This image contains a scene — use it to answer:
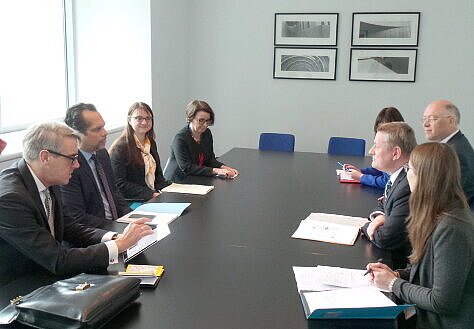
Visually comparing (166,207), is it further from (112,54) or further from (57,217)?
(112,54)

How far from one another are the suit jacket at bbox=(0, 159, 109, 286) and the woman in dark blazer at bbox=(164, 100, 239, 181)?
1993 mm

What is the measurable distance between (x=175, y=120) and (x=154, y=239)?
4.35m

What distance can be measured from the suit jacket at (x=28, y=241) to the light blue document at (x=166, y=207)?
0.87 meters

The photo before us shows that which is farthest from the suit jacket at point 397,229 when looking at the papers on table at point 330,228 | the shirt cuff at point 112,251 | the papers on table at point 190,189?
the papers on table at point 190,189

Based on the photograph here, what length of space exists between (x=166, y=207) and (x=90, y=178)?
1.55 ft

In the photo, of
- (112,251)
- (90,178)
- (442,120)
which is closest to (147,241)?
(112,251)

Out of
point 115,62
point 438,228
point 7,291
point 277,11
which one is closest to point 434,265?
point 438,228

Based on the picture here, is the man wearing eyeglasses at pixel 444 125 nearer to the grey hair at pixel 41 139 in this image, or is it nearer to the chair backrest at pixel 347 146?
the chair backrest at pixel 347 146

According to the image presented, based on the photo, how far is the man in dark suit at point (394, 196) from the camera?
2.26m

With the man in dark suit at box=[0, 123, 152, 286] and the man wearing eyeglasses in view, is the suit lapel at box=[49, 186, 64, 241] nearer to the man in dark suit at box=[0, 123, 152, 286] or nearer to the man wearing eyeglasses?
the man in dark suit at box=[0, 123, 152, 286]

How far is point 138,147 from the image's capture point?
12.2 ft

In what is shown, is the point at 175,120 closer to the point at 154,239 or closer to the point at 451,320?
the point at 154,239

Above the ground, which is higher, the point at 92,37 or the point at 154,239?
the point at 92,37

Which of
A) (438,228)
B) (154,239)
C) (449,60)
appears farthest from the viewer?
(449,60)
